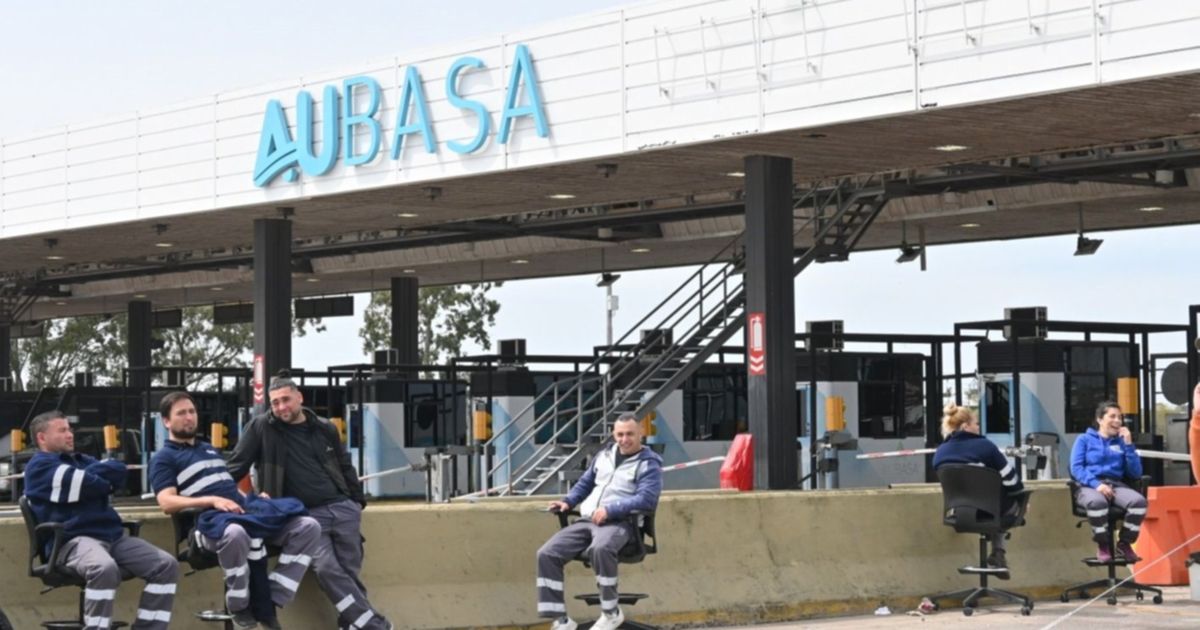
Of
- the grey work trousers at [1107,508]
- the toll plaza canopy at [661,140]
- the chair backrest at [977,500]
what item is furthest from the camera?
the toll plaza canopy at [661,140]

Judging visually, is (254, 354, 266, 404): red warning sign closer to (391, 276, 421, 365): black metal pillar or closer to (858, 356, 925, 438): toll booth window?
(858, 356, 925, 438): toll booth window

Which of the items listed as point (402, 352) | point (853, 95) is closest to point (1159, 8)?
point (853, 95)

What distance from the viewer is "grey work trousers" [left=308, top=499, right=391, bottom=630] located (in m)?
13.0

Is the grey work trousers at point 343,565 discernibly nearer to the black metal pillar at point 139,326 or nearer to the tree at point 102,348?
the black metal pillar at point 139,326

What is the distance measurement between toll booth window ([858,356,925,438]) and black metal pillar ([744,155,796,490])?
10053 millimetres

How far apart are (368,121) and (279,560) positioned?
1533 cm

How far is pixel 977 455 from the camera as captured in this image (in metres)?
16.9

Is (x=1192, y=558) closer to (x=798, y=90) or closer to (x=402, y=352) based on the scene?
(x=798, y=90)

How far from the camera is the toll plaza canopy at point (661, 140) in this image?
2067 centimetres

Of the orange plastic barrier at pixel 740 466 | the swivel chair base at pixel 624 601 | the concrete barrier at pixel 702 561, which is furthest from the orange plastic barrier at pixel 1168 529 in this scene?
the orange plastic barrier at pixel 740 466

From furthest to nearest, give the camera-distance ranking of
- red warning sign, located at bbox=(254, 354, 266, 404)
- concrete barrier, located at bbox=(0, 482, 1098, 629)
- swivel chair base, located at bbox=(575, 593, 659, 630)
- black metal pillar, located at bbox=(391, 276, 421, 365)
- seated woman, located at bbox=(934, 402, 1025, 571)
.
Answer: black metal pillar, located at bbox=(391, 276, 421, 365), red warning sign, located at bbox=(254, 354, 266, 404), seated woman, located at bbox=(934, 402, 1025, 571), swivel chair base, located at bbox=(575, 593, 659, 630), concrete barrier, located at bbox=(0, 482, 1098, 629)

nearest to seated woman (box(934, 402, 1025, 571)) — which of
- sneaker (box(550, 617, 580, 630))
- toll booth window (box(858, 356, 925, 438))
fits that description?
sneaker (box(550, 617, 580, 630))

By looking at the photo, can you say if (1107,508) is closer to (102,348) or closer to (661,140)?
(661,140)

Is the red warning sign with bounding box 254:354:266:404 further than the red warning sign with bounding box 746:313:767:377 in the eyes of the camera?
Yes
